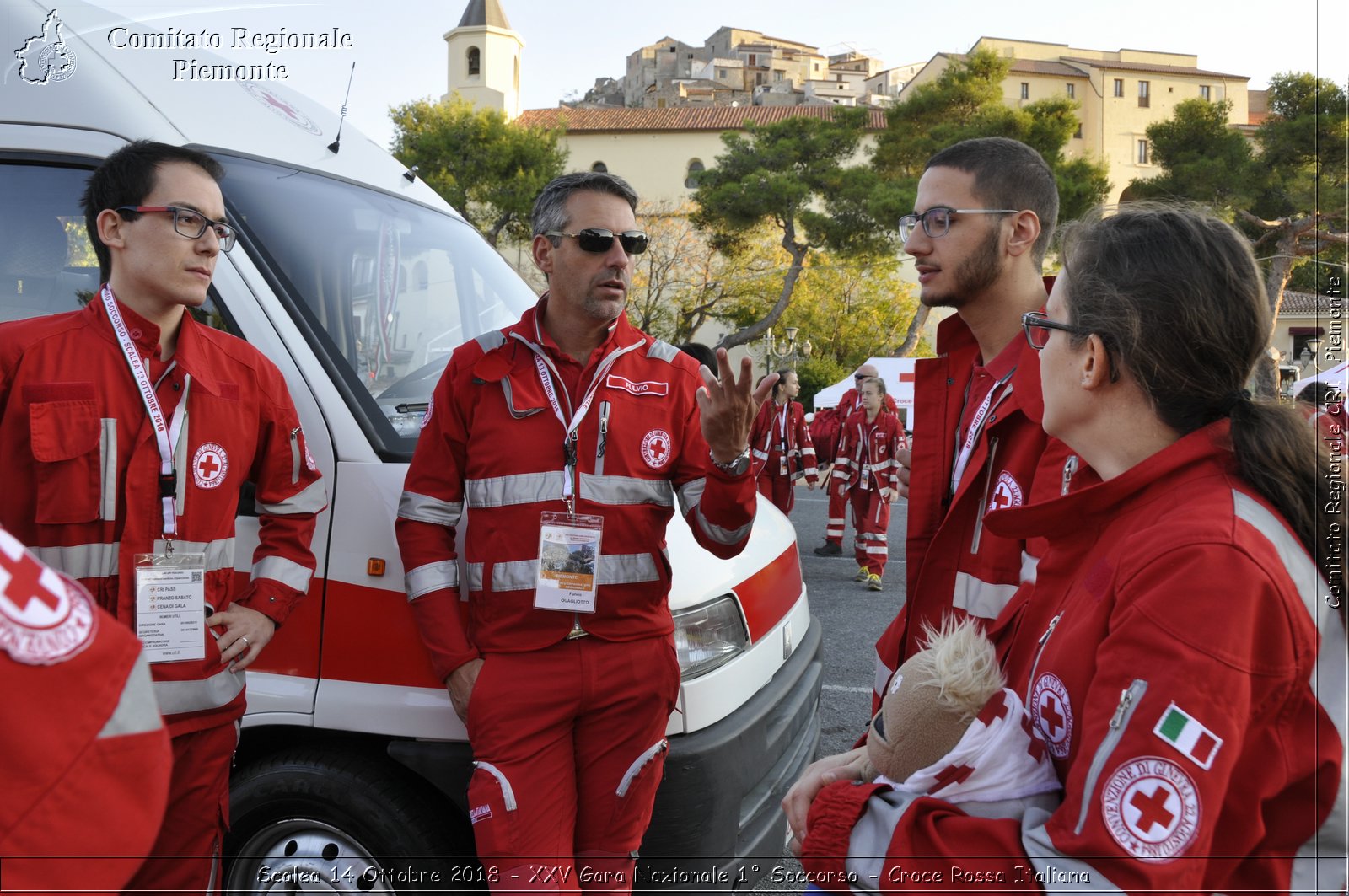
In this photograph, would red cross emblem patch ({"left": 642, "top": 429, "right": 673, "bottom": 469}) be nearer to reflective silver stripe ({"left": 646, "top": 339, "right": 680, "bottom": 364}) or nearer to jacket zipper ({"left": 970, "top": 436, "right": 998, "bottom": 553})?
reflective silver stripe ({"left": 646, "top": 339, "right": 680, "bottom": 364})

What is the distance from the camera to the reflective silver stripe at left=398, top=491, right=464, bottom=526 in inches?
96.0

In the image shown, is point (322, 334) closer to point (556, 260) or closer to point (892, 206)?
point (556, 260)

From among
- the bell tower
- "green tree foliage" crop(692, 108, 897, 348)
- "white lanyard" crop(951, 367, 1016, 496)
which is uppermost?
the bell tower

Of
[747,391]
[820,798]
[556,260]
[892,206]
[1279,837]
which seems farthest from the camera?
[892,206]

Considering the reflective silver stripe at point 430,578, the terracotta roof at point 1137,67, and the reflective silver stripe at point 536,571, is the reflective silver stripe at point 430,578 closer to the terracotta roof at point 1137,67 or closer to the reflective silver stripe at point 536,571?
the reflective silver stripe at point 536,571

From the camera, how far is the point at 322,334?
2781 millimetres

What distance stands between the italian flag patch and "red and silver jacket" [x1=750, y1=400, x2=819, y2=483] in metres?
10.4

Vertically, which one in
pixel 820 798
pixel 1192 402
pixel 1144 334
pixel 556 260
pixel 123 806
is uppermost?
pixel 556 260

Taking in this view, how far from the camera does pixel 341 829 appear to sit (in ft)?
8.26

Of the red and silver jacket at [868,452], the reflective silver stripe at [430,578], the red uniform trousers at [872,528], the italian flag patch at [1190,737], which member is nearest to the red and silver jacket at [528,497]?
the reflective silver stripe at [430,578]

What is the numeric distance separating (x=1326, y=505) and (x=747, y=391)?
4.30 feet

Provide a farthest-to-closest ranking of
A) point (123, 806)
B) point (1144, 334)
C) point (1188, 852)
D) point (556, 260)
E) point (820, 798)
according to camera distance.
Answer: point (556, 260), point (820, 798), point (1144, 334), point (1188, 852), point (123, 806)

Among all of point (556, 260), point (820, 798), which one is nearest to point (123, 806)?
point (820, 798)

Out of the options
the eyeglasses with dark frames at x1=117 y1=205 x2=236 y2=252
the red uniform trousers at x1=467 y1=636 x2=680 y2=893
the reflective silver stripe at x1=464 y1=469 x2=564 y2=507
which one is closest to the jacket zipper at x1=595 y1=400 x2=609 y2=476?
the reflective silver stripe at x1=464 y1=469 x2=564 y2=507
